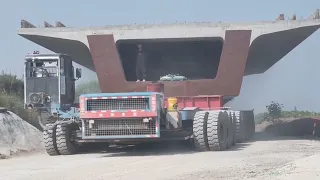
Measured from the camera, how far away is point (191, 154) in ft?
58.5

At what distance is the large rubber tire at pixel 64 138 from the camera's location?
18.6 meters

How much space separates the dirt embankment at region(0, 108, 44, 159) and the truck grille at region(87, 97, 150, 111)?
5.01 m

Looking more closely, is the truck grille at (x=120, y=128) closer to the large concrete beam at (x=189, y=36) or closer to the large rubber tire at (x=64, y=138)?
the large rubber tire at (x=64, y=138)

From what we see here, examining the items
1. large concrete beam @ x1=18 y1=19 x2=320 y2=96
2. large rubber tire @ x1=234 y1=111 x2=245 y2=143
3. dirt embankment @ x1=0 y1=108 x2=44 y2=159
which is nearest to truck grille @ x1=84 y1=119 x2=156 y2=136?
dirt embankment @ x1=0 y1=108 x2=44 y2=159

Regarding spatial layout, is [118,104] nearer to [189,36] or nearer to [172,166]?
[172,166]

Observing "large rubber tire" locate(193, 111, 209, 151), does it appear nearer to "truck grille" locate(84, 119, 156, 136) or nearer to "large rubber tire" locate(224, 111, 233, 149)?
"truck grille" locate(84, 119, 156, 136)

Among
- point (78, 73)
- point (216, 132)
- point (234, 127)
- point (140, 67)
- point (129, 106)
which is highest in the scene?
point (140, 67)

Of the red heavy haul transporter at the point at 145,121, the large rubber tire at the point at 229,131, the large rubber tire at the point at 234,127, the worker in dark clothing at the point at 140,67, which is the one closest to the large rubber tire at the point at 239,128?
the large rubber tire at the point at 234,127

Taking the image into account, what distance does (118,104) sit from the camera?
1772 cm

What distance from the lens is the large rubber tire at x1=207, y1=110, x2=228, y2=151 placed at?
18.2m

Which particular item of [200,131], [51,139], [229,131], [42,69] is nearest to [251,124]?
[229,131]

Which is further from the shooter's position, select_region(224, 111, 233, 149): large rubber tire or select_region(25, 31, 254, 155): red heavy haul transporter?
select_region(224, 111, 233, 149): large rubber tire

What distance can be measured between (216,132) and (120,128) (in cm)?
297

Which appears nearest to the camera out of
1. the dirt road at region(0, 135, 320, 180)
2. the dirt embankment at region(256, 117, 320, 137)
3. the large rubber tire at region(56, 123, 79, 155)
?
the dirt road at region(0, 135, 320, 180)
